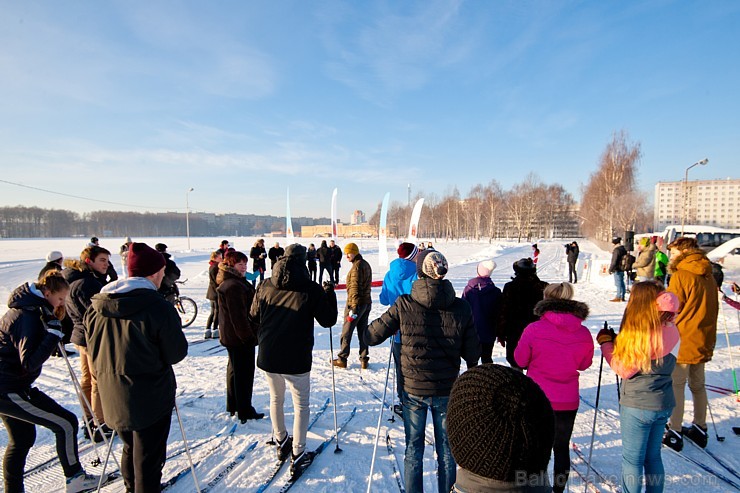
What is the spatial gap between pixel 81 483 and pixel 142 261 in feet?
6.38

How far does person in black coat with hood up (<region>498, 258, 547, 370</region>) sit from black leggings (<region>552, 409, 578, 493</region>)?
1076 mm

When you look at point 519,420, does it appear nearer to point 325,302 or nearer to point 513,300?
point 325,302

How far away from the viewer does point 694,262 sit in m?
3.32

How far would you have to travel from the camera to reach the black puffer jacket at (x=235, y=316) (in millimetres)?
3662

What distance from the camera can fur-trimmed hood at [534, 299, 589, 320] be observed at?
255cm

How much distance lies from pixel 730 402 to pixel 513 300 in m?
2.98

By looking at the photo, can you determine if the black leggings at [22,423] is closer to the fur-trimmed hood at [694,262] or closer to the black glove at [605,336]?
the black glove at [605,336]

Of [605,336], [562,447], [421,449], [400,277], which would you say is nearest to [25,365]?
[421,449]

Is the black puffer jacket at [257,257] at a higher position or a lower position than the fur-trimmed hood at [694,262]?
lower

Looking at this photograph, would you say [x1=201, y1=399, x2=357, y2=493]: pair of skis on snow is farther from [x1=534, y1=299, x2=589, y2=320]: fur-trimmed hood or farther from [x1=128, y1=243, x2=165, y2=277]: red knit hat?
[x1=534, y1=299, x2=589, y2=320]: fur-trimmed hood

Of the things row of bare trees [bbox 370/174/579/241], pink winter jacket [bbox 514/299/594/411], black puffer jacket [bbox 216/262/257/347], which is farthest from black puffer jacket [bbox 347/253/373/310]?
row of bare trees [bbox 370/174/579/241]

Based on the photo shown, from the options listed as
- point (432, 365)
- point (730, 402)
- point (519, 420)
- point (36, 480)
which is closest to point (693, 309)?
point (730, 402)

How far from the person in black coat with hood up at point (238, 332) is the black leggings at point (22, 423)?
4.41ft

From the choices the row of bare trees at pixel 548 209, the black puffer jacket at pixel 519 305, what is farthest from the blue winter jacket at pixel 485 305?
Answer: the row of bare trees at pixel 548 209
